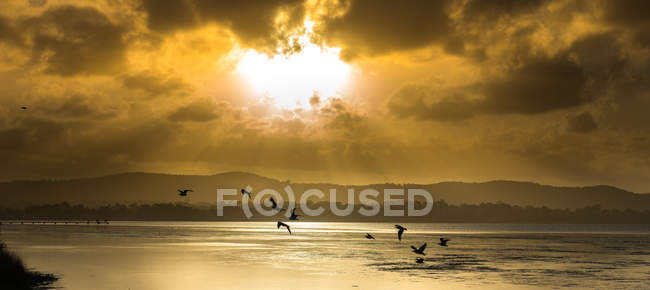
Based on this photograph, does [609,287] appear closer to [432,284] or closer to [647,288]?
[647,288]

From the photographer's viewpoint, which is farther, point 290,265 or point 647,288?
point 290,265

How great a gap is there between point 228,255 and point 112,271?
76.7 feet

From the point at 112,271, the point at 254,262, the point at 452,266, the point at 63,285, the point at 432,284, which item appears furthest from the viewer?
the point at 254,262

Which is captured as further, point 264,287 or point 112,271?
point 112,271

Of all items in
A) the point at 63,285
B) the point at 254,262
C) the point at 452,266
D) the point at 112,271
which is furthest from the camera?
the point at 254,262

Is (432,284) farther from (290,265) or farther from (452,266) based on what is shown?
(290,265)

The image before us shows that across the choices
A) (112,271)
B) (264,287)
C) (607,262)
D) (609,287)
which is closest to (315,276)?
(264,287)

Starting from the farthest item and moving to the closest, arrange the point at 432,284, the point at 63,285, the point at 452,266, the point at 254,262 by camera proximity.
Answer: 1. the point at 254,262
2. the point at 452,266
3. the point at 432,284
4. the point at 63,285

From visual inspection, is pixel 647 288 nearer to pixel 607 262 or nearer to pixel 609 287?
pixel 609 287

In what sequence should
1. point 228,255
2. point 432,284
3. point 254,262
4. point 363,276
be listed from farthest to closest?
point 228,255
point 254,262
point 363,276
point 432,284

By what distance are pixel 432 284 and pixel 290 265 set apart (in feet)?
63.8

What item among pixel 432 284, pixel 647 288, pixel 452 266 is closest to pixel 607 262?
pixel 452 266

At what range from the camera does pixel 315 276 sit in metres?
52.9

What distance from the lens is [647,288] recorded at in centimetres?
4569
